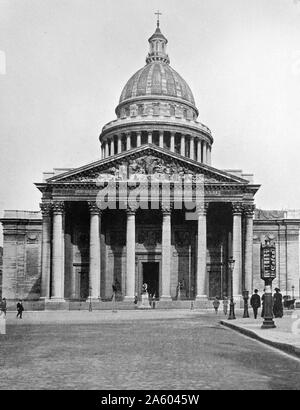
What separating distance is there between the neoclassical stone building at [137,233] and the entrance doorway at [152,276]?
94 mm

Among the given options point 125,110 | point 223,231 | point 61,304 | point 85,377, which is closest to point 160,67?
point 125,110

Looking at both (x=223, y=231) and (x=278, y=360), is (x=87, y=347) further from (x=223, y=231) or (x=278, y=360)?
(x=223, y=231)

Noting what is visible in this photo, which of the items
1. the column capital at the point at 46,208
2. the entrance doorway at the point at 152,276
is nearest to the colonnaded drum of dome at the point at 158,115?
the entrance doorway at the point at 152,276

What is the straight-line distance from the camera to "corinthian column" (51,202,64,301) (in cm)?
5666

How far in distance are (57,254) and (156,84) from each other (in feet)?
116

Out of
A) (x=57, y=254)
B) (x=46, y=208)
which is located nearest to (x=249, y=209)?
(x=57, y=254)

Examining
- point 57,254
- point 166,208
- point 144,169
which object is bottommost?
point 57,254

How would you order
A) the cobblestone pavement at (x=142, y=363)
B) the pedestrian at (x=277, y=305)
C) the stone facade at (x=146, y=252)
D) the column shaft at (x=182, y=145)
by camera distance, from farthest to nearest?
the column shaft at (x=182, y=145) → the stone facade at (x=146, y=252) → the pedestrian at (x=277, y=305) → the cobblestone pavement at (x=142, y=363)

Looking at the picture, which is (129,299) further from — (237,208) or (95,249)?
(237,208)

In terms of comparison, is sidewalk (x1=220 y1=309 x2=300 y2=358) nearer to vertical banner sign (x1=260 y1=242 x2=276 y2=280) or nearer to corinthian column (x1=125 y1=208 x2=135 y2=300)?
vertical banner sign (x1=260 y1=242 x2=276 y2=280)

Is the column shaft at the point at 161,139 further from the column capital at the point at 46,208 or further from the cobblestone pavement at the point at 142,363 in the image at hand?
the cobblestone pavement at the point at 142,363

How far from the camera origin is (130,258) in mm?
56719

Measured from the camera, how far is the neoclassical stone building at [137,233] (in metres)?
57.1
